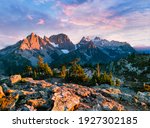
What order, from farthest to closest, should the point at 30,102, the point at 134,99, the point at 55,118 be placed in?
the point at 134,99
the point at 30,102
the point at 55,118

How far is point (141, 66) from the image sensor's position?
7382 inches

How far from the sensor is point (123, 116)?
30016 millimetres

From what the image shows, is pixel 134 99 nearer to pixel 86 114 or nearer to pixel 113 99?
pixel 113 99

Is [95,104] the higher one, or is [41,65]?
[41,65]

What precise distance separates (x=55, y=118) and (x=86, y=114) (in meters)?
3.62

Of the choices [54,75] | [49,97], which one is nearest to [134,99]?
[49,97]

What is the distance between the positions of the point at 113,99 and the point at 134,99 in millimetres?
4752

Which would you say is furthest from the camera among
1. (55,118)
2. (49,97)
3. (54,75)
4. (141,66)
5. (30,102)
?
(141,66)

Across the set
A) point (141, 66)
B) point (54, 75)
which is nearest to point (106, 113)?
point (54, 75)

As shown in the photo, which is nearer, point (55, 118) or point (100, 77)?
point (55, 118)

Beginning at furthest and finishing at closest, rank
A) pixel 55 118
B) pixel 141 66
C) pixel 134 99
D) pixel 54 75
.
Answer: pixel 141 66
pixel 54 75
pixel 134 99
pixel 55 118

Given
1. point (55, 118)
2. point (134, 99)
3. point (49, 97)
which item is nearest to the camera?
point (55, 118)

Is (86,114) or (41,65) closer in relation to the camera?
(86,114)

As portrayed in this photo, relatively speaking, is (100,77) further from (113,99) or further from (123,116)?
(123,116)
